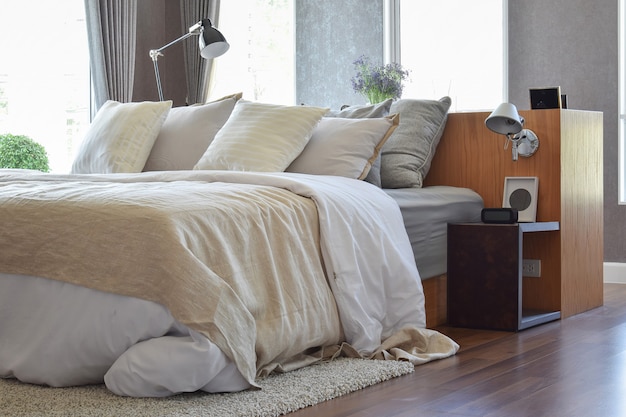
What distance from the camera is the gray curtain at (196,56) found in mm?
6527

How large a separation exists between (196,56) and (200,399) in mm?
4481

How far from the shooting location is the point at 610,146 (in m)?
5.37

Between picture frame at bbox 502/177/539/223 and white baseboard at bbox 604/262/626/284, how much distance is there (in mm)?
1573

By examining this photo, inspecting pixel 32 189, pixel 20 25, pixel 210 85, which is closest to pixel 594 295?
pixel 32 189

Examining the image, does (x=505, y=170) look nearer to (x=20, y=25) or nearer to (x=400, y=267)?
(x=400, y=267)

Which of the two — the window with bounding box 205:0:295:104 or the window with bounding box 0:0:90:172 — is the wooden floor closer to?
the window with bounding box 0:0:90:172

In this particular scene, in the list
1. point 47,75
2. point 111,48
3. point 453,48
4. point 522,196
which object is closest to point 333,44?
point 453,48

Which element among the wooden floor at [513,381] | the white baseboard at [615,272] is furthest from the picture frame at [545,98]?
the white baseboard at [615,272]

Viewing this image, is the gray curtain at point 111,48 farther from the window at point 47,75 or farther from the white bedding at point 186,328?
the white bedding at point 186,328

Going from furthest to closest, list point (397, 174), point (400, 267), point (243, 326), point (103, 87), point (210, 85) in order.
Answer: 1. point (210, 85)
2. point (103, 87)
3. point (397, 174)
4. point (400, 267)
5. point (243, 326)

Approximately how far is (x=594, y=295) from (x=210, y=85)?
3.37 m

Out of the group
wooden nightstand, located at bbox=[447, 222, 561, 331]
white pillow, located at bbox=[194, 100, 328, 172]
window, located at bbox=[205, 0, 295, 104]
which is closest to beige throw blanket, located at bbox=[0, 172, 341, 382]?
white pillow, located at bbox=[194, 100, 328, 172]

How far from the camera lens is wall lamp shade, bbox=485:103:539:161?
12.5 feet

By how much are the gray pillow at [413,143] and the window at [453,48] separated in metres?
1.67
